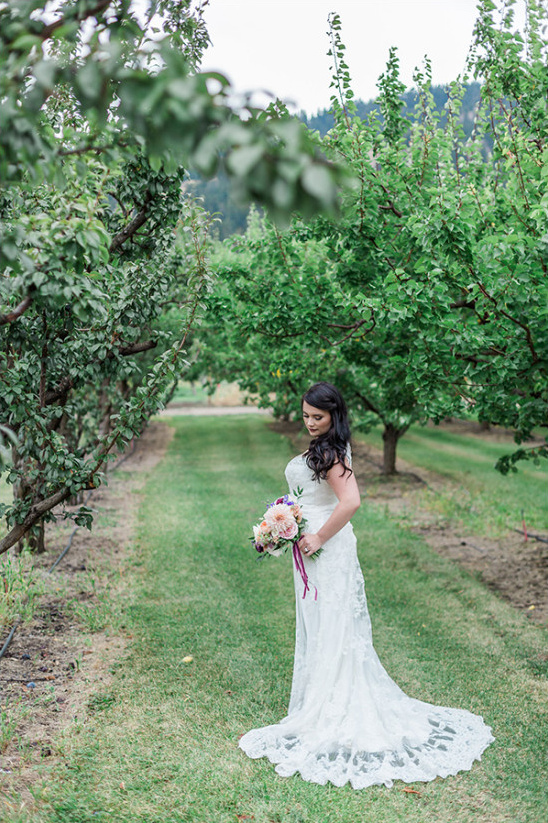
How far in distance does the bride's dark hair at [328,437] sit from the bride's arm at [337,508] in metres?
0.05

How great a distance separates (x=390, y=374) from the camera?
7.96 meters

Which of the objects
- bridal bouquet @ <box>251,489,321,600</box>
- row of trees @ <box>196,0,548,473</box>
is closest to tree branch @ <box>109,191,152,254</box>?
row of trees @ <box>196,0,548,473</box>

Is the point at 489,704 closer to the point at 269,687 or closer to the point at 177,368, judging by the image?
the point at 269,687

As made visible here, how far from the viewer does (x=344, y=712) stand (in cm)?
452

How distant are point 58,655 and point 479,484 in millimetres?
12640

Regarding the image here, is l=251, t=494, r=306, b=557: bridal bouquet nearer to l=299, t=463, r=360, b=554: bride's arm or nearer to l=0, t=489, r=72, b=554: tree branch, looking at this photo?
l=299, t=463, r=360, b=554: bride's arm

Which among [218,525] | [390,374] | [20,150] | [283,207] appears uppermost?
[20,150]

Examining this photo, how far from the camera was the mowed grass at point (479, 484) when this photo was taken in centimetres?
1262

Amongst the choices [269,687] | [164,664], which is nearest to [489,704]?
[269,687]

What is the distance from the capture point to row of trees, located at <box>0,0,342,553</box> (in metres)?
1.84

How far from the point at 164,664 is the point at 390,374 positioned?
402 centimetres

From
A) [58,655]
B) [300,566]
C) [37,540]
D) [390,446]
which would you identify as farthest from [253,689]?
[390,446]

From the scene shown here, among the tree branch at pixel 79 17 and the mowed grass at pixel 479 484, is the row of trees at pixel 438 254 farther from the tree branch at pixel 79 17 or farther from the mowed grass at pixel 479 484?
the mowed grass at pixel 479 484

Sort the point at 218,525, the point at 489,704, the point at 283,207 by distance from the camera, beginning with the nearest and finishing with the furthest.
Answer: the point at 283,207 → the point at 489,704 → the point at 218,525
